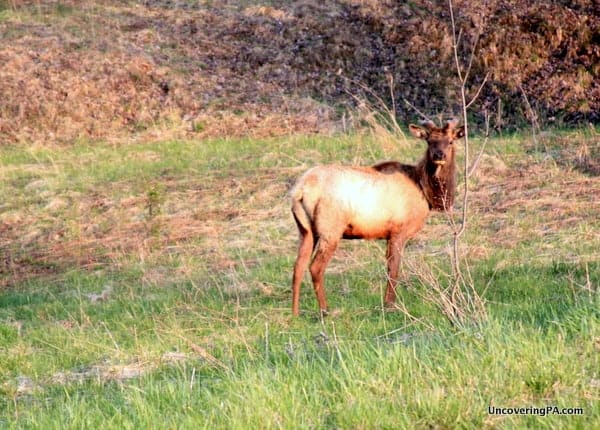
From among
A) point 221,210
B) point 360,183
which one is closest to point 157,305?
point 360,183

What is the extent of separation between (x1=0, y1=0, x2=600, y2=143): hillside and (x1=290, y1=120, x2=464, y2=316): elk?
11302 millimetres

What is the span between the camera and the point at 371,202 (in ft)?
33.3

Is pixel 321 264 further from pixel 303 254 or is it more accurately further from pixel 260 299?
pixel 260 299

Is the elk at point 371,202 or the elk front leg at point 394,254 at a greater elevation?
the elk at point 371,202

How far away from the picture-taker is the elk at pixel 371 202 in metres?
9.85

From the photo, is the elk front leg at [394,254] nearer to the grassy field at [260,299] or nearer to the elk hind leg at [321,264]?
the grassy field at [260,299]

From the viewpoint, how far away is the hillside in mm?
23016

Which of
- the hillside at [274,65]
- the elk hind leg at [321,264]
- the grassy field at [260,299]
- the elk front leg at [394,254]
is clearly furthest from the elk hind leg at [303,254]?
the hillside at [274,65]

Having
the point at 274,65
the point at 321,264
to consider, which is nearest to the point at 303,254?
the point at 321,264

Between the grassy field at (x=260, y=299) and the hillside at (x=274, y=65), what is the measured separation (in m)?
1.96

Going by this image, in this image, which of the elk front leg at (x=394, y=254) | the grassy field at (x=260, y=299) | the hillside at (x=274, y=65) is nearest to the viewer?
the grassy field at (x=260, y=299)

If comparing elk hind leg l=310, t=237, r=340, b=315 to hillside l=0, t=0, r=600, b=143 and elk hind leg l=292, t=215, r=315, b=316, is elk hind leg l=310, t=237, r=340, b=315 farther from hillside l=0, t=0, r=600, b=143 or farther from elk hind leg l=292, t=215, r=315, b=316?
hillside l=0, t=0, r=600, b=143

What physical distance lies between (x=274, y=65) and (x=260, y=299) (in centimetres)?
1644

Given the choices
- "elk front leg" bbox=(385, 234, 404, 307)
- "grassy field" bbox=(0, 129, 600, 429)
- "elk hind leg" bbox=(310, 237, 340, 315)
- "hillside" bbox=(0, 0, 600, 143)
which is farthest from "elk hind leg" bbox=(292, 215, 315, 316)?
"hillside" bbox=(0, 0, 600, 143)
